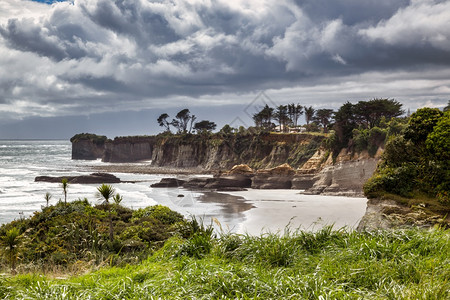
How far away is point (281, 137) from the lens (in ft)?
275

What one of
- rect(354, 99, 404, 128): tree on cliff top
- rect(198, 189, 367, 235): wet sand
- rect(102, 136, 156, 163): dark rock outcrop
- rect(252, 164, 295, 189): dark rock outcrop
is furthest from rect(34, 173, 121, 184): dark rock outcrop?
rect(102, 136, 156, 163): dark rock outcrop

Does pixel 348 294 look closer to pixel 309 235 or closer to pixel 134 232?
pixel 309 235

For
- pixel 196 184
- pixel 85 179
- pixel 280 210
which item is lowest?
pixel 85 179

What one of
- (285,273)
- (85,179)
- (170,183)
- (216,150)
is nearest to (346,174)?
(170,183)

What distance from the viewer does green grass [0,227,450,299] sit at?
5160mm

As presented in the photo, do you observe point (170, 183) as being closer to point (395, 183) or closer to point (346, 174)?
point (346, 174)

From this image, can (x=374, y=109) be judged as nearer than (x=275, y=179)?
No

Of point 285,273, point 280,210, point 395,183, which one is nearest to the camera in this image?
point 285,273

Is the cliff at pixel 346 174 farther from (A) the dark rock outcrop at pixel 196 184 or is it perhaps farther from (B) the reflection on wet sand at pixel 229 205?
(A) the dark rock outcrop at pixel 196 184

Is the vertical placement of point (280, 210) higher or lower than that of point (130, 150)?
lower

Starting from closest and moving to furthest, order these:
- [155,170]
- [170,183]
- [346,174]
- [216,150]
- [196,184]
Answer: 1. [346,174]
2. [196,184]
3. [170,183]
4. [216,150]
5. [155,170]

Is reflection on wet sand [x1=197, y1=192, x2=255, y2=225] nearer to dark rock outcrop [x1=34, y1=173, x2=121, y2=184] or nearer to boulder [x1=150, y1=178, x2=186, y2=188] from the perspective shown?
boulder [x1=150, y1=178, x2=186, y2=188]

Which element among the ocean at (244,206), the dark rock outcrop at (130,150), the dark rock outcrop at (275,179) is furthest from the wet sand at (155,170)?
the dark rock outcrop at (130,150)

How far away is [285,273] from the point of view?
6.08 m
